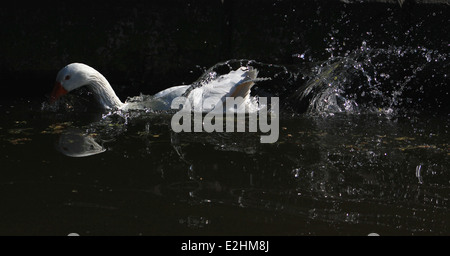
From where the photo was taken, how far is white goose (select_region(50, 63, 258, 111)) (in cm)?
484

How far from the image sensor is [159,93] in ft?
16.2

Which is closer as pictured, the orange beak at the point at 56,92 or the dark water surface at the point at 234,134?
the dark water surface at the point at 234,134

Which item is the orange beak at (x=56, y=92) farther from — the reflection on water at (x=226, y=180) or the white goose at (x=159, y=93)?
the reflection on water at (x=226, y=180)

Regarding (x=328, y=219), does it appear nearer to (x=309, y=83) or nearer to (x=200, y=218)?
(x=200, y=218)

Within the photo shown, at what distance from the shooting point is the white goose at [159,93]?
191 inches

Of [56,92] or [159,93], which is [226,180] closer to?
[159,93]

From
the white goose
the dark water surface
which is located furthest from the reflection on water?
the white goose

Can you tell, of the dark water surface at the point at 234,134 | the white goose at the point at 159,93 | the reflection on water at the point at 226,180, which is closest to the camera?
the reflection on water at the point at 226,180

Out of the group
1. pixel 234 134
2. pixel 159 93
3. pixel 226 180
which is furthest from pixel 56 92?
pixel 226 180

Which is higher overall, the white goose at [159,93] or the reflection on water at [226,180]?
the white goose at [159,93]

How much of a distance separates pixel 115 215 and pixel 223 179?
0.67 m

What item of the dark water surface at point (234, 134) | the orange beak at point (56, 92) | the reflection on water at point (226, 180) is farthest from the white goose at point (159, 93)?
the reflection on water at point (226, 180)

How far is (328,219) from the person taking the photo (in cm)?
266

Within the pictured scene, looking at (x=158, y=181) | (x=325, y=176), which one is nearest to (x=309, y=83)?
(x=325, y=176)
